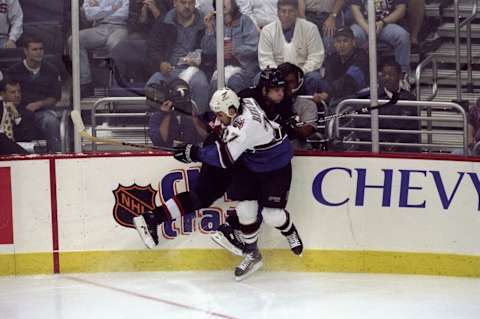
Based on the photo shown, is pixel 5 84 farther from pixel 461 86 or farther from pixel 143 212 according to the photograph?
pixel 461 86

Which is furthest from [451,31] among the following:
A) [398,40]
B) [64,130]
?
[64,130]

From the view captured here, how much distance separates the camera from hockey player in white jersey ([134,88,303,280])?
6906mm

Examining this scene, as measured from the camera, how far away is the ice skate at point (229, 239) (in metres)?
7.21

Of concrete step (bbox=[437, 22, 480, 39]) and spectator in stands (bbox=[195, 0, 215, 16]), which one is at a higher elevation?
spectator in stands (bbox=[195, 0, 215, 16])

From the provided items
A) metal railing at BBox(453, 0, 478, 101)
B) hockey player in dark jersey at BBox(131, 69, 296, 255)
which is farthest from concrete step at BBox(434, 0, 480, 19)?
hockey player in dark jersey at BBox(131, 69, 296, 255)

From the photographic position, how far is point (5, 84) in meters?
7.41

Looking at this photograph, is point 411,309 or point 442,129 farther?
point 442,129

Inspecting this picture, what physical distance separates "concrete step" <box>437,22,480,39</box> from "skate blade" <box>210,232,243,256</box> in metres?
1.78

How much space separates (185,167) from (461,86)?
5.60ft

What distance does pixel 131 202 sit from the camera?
292 inches

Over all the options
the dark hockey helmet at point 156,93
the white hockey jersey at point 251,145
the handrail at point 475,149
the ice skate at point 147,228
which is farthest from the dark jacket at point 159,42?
the handrail at point 475,149

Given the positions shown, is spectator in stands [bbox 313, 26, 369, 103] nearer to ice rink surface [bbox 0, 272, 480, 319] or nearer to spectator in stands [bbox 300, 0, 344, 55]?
spectator in stands [bbox 300, 0, 344, 55]

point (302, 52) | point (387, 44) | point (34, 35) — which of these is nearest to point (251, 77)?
point (302, 52)

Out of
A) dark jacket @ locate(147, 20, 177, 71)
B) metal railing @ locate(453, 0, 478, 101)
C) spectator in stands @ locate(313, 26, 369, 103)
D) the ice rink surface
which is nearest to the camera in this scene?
the ice rink surface
